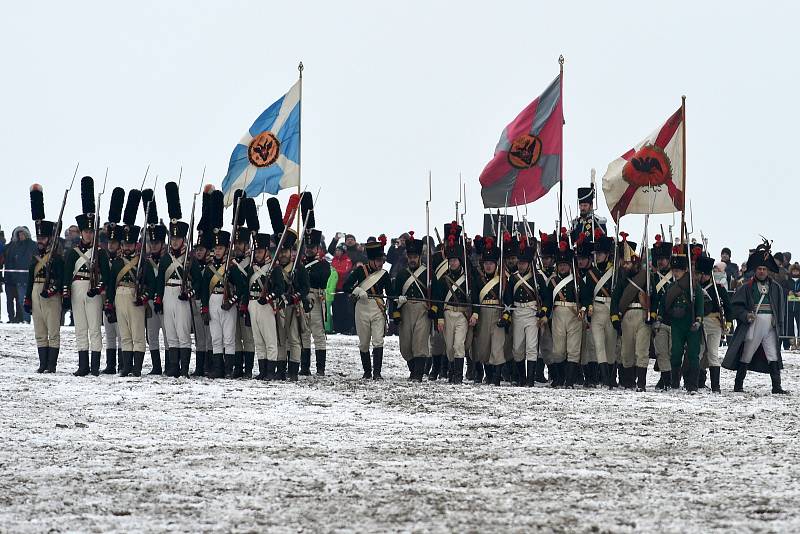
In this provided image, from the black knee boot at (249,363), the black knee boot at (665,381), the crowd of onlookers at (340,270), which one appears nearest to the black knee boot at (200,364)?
the black knee boot at (249,363)

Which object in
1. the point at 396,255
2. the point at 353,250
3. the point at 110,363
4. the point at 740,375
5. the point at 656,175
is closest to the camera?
the point at 740,375

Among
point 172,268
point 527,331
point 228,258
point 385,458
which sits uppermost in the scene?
point 228,258

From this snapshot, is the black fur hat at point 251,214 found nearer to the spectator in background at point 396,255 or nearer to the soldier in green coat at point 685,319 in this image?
the soldier in green coat at point 685,319

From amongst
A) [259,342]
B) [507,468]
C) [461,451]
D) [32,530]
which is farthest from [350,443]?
[259,342]

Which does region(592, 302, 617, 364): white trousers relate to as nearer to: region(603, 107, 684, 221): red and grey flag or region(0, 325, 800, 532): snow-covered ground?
region(0, 325, 800, 532): snow-covered ground

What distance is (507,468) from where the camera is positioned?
10430 mm

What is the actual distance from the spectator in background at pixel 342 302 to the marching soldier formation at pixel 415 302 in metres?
7.15

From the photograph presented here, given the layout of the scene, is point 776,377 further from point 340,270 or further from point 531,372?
point 340,270

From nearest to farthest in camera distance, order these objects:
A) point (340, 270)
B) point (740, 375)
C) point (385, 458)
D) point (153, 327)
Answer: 1. point (385, 458)
2. point (740, 375)
3. point (153, 327)
4. point (340, 270)

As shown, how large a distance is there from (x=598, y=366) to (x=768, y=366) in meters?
2.08

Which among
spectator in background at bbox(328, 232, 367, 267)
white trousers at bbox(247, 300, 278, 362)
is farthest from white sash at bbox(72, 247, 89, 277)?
spectator in background at bbox(328, 232, 367, 267)

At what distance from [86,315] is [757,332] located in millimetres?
7324

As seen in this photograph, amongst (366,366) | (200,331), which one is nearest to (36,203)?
(200,331)

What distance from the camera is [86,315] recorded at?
59.0ft
